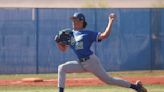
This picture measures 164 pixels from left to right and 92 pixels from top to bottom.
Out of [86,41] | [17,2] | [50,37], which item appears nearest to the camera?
[86,41]

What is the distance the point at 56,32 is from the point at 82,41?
11805mm

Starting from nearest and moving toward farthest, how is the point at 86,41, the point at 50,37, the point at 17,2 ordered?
1. the point at 86,41
2. the point at 50,37
3. the point at 17,2

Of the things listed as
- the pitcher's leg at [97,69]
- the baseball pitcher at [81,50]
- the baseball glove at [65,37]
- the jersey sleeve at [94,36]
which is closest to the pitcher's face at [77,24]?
the baseball pitcher at [81,50]

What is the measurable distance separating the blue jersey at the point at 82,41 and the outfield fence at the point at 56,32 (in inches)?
457

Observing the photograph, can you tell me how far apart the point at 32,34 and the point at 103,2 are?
1622 cm

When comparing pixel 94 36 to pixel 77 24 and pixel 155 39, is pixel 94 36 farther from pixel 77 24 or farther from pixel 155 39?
pixel 155 39

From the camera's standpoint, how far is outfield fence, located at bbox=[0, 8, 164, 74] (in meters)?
21.2

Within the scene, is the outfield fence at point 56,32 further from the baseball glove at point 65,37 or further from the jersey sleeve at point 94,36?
the jersey sleeve at point 94,36

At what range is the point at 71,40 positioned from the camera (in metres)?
9.56

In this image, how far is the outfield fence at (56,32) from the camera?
21234mm

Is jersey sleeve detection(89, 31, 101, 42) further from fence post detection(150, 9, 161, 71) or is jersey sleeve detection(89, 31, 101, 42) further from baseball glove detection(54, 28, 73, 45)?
fence post detection(150, 9, 161, 71)

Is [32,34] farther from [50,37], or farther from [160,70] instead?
[160,70]

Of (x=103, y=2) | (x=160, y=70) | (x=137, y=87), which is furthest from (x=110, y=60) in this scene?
(x=103, y=2)

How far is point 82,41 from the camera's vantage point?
9.51m
